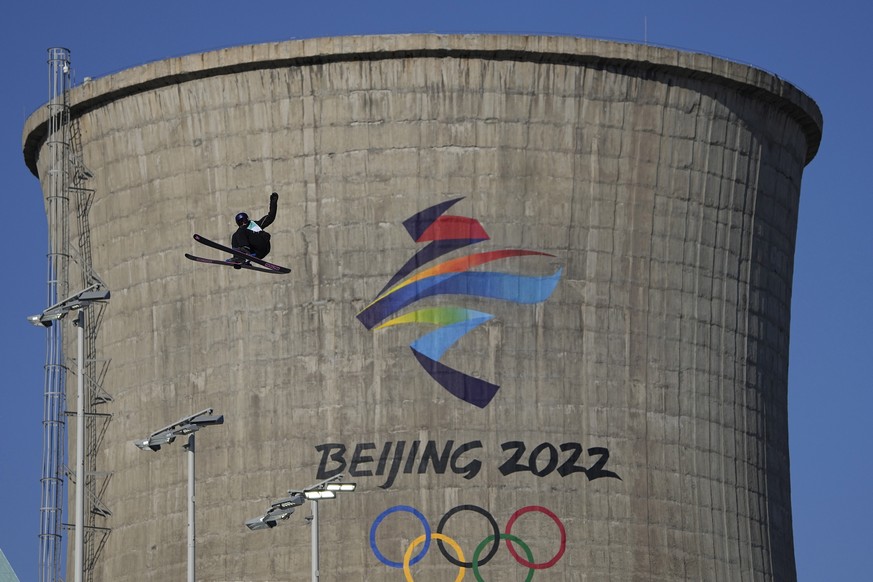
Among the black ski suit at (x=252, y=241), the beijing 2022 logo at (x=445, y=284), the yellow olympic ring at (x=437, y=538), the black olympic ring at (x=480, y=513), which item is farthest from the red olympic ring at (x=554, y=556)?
the black ski suit at (x=252, y=241)

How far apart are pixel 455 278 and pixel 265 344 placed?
658 centimetres

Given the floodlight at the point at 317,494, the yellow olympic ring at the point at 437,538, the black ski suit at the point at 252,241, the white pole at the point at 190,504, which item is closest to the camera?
the white pole at the point at 190,504

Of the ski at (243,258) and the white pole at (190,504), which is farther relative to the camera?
the ski at (243,258)

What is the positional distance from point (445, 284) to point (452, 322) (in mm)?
1273

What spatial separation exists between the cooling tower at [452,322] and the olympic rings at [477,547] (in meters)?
0.07

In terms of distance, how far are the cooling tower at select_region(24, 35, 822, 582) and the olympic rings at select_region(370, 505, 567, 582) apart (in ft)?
0.23

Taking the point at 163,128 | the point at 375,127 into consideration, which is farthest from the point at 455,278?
the point at 163,128

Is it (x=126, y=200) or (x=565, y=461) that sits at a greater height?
(x=126, y=200)

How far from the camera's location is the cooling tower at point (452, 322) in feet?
187

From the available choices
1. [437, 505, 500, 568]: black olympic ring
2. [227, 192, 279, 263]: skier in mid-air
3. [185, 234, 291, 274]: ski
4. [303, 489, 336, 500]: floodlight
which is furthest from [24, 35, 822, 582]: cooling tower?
[303, 489, 336, 500]: floodlight

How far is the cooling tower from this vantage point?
5700cm

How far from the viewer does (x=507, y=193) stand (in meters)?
58.2

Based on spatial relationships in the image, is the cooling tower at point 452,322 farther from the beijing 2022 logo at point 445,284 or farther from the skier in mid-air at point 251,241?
the skier in mid-air at point 251,241

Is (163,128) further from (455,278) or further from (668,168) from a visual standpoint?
(668,168)
